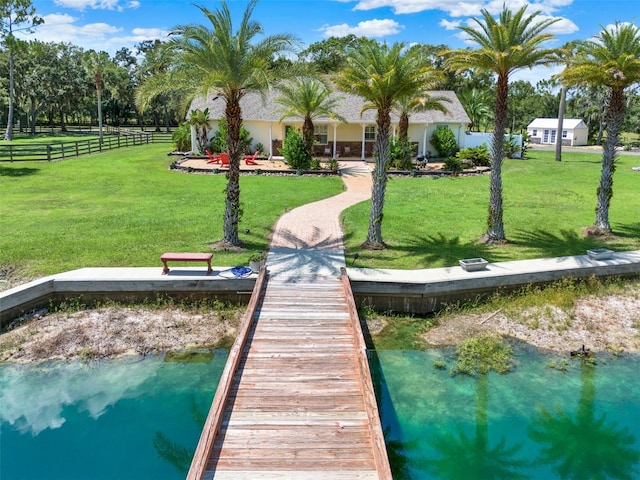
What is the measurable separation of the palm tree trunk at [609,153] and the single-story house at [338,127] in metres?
18.7

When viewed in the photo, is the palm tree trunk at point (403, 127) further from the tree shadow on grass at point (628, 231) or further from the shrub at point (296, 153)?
the tree shadow on grass at point (628, 231)

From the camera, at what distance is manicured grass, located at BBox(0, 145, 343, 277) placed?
13719 millimetres

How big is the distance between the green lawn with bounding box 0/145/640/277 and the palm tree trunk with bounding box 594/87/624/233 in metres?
0.85

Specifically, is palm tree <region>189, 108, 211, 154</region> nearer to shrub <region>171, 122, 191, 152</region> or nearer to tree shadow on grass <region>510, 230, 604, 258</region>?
shrub <region>171, 122, 191, 152</region>

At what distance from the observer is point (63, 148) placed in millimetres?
33688

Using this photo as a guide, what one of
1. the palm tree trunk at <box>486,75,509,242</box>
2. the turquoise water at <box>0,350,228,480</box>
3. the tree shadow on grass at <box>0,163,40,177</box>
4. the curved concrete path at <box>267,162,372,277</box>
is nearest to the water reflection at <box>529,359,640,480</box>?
the turquoise water at <box>0,350,228,480</box>

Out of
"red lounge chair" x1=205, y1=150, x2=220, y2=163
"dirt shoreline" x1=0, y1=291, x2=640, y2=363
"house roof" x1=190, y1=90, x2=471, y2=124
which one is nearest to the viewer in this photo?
"dirt shoreline" x1=0, y1=291, x2=640, y2=363

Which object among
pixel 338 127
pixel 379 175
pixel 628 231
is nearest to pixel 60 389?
pixel 379 175

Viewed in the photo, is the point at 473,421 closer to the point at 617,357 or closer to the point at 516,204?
the point at 617,357

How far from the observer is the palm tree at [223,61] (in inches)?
499

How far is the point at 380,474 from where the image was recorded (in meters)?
6.05

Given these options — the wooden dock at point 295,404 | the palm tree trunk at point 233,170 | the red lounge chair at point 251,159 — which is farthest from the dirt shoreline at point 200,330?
the red lounge chair at point 251,159

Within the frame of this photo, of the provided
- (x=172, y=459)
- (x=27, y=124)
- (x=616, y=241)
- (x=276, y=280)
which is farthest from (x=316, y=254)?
(x=27, y=124)

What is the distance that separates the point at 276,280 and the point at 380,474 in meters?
6.62
